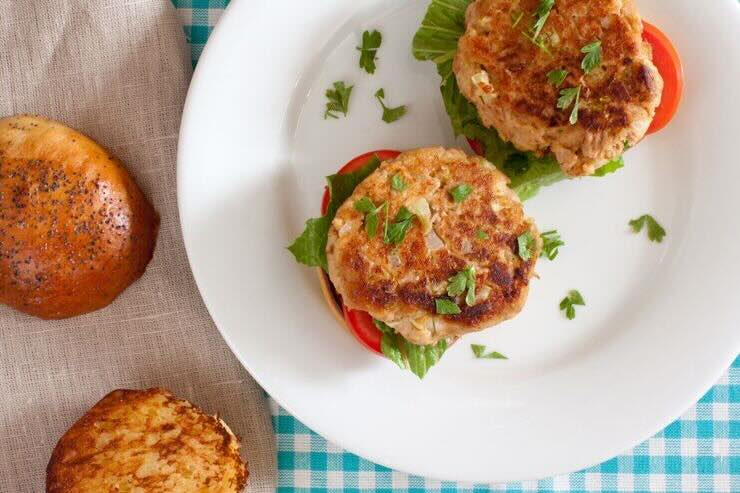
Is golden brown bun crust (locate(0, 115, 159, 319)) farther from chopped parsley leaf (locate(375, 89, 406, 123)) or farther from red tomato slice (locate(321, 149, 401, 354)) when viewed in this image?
chopped parsley leaf (locate(375, 89, 406, 123))

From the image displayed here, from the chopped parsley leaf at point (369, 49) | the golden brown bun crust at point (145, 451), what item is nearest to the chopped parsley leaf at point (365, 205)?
the chopped parsley leaf at point (369, 49)

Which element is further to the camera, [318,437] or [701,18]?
[318,437]

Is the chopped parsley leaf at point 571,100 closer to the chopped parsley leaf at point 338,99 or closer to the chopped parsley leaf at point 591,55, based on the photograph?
the chopped parsley leaf at point 591,55

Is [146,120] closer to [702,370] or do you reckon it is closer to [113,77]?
[113,77]

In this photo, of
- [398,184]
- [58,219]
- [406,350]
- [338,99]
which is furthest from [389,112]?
[58,219]

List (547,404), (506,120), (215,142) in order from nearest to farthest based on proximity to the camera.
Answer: (506,120), (215,142), (547,404)

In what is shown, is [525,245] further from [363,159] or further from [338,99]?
[338,99]

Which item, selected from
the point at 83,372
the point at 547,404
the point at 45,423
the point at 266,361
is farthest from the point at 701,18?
the point at 45,423

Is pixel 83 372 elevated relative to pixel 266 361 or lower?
lower
